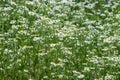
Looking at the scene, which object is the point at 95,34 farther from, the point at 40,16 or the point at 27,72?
the point at 27,72

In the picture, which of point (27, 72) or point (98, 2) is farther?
point (98, 2)

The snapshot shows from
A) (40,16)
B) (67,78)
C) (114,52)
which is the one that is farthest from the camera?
(40,16)

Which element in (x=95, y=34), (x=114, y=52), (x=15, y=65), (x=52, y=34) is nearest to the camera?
(x=15, y=65)

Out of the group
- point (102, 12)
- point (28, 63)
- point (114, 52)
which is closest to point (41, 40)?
point (28, 63)

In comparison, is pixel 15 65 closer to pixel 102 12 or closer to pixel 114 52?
pixel 114 52

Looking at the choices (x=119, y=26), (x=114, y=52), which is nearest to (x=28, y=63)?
(x=114, y=52)

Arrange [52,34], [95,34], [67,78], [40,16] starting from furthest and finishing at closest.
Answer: [40,16], [95,34], [52,34], [67,78]
